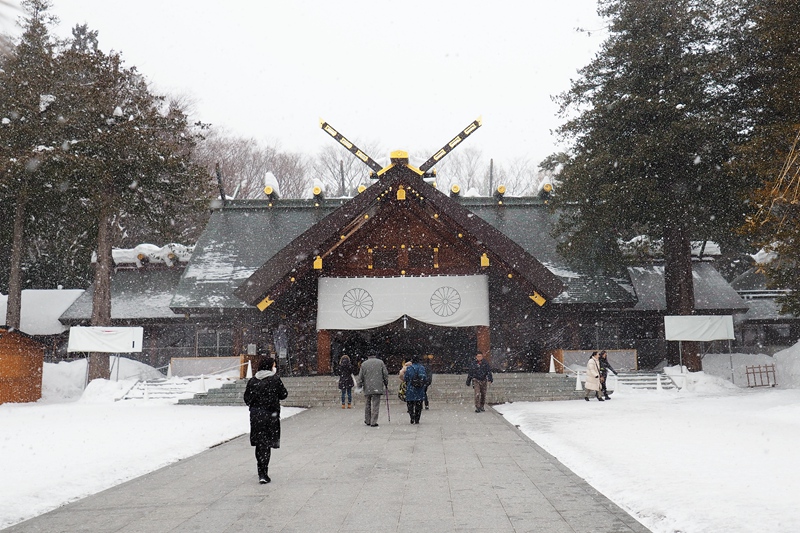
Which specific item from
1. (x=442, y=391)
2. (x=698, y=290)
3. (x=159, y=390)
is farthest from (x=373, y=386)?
(x=698, y=290)

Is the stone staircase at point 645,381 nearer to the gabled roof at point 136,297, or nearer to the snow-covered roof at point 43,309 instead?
the gabled roof at point 136,297

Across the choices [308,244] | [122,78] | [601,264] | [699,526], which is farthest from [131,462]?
[601,264]

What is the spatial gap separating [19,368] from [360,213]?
36.4ft

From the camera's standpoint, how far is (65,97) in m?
20.6

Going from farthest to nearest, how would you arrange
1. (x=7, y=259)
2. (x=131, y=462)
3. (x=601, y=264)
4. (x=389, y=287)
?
(x=7, y=259) < (x=601, y=264) < (x=389, y=287) < (x=131, y=462)

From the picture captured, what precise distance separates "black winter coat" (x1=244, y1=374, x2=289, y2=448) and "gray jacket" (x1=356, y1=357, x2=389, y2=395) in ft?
15.7

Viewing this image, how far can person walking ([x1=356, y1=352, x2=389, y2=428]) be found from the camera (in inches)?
475

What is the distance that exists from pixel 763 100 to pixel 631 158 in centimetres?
377

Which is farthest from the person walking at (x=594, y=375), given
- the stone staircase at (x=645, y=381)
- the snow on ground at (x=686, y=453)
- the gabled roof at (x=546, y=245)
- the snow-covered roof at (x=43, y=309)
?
the snow-covered roof at (x=43, y=309)

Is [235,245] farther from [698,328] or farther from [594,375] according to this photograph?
[698,328]

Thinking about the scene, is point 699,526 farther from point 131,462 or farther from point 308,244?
point 308,244

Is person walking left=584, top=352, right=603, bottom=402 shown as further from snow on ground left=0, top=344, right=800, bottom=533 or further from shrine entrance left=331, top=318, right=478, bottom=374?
shrine entrance left=331, top=318, right=478, bottom=374

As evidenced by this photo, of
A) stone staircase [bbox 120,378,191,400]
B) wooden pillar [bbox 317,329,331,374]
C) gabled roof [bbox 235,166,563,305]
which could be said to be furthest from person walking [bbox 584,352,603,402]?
stone staircase [bbox 120,378,191,400]

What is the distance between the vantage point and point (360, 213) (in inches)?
766
